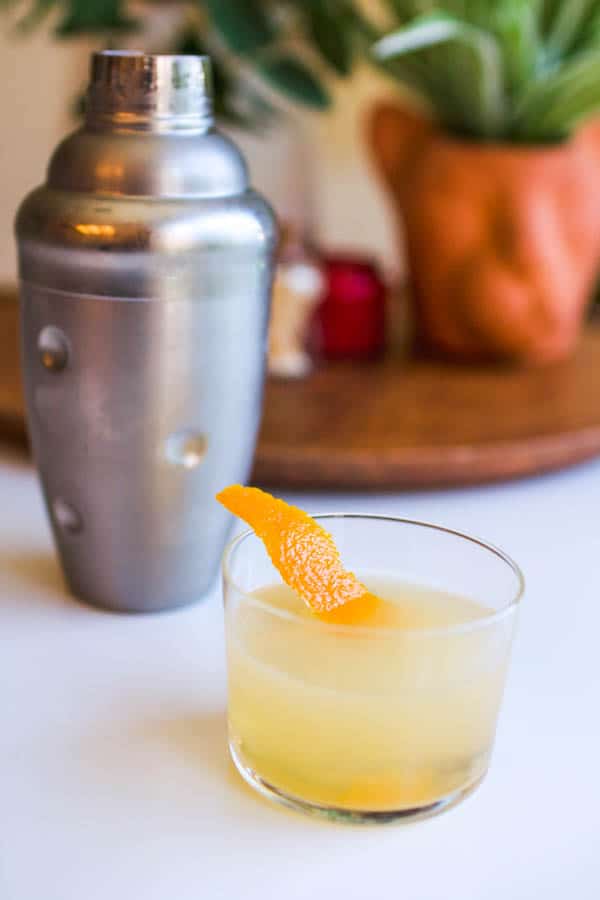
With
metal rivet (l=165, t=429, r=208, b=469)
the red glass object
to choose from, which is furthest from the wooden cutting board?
metal rivet (l=165, t=429, r=208, b=469)

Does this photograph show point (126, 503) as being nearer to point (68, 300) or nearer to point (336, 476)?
point (68, 300)

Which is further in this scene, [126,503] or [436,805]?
[126,503]

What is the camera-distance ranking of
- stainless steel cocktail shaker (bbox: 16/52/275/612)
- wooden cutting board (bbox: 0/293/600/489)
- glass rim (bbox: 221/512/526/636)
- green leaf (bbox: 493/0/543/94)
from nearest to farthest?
glass rim (bbox: 221/512/526/636) → stainless steel cocktail shaker (bbox: 16/52/275/612) → wooden cutting board (bbox: 0/293/600/489) → green leaf (bbox: 493/0/543/94)

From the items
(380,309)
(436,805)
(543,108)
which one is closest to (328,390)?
(380,309)

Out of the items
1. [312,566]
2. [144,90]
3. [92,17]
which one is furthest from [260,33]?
[312,566]

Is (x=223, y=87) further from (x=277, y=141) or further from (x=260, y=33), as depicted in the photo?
(x=277, y=141)

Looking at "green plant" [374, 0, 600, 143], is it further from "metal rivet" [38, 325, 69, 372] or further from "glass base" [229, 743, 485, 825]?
"glass base" [229, 743, 485, 825]

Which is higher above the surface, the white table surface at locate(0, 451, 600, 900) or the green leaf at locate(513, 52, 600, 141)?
the green leaf at locate(513, 52, 600, 141)

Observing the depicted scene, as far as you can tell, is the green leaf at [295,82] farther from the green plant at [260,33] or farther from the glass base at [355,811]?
the glass base at [355,811]
